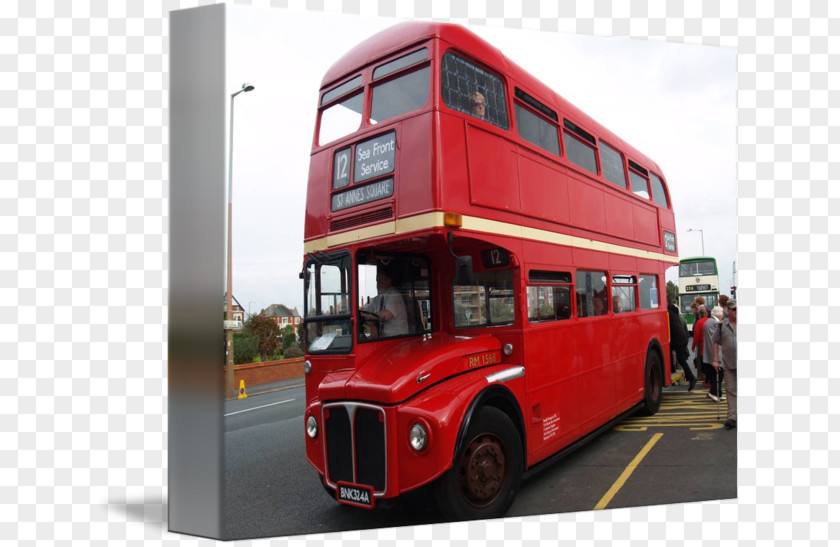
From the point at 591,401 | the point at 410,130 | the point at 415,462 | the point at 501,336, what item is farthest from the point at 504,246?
the point at 591,401

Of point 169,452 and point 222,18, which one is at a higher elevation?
point 222,18

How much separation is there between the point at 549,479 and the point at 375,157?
352 centimetres

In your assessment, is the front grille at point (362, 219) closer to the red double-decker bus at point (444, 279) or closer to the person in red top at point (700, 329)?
the red double-decker bus at point (444, 279)

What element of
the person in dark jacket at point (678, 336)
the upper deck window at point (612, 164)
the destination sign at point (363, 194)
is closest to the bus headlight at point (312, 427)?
the destination sign at point (363, 194)

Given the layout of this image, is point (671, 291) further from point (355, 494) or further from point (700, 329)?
point (355, 494)

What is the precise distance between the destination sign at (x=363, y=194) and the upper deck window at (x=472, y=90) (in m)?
0.81

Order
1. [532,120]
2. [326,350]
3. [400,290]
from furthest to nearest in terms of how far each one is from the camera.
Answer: [532,120], [400,290], [326,350]

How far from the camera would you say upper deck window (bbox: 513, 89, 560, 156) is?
518 cm

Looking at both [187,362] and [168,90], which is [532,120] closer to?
[168,90]

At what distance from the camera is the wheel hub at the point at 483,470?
4168 millimetres

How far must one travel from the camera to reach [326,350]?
4.61m

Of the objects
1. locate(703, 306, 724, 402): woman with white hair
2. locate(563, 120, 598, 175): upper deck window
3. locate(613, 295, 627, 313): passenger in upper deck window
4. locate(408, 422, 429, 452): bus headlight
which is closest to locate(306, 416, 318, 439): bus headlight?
locate(408, 422, 429, 452): bus headlight

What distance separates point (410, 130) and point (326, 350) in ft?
6.42

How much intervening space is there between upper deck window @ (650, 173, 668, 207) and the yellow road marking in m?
3.93
